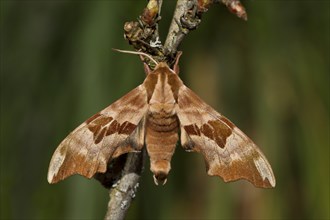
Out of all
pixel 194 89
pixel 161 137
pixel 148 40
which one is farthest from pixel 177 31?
pixel 194 89

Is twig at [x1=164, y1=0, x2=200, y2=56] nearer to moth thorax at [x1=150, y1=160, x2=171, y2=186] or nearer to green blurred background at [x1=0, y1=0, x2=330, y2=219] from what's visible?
moth thorax at [x1=150, y1=160, x2=171, y2=186]

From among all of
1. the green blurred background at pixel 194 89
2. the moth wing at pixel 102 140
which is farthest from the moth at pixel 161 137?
the green blurred background at pixel 194 89

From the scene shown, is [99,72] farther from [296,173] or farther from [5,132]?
[296,173]

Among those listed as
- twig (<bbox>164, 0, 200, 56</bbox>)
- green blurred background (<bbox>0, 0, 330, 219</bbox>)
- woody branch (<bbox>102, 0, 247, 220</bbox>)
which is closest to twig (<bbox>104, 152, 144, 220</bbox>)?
woody branch (<bbox>102, 0, 247, 220</bbox>)

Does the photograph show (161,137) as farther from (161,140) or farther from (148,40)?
(148,40)

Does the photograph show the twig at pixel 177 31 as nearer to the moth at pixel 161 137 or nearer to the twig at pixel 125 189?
the moth at pixel 161 137

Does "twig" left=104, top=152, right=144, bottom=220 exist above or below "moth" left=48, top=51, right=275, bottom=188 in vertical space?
below
